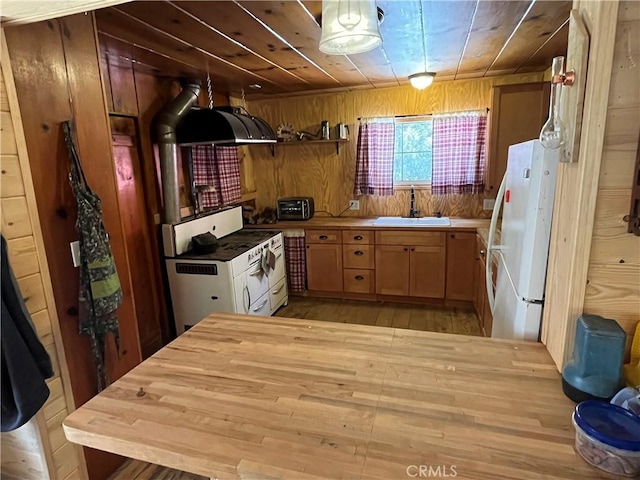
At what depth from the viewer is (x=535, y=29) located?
2293 mm

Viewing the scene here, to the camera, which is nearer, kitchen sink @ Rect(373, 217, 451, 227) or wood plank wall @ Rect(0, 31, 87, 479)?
wood plank wall @ Rect(0, 31, 87, 479)

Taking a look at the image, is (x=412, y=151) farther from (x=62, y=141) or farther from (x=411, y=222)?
(x=62, y=141)

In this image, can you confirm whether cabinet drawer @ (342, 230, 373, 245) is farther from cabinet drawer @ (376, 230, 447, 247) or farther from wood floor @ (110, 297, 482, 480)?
wood floor @ (110, 297, 482, 480)

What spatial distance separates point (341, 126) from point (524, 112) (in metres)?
1.76

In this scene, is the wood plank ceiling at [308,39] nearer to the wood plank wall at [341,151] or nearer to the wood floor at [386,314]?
the wood plank wall at [341,151]

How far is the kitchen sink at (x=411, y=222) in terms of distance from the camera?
3706 mm

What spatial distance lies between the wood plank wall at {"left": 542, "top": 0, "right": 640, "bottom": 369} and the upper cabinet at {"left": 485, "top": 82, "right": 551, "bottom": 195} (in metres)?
2.38

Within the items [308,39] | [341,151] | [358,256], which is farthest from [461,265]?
[308,39]

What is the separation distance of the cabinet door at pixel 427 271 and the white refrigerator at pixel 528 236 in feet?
6.09

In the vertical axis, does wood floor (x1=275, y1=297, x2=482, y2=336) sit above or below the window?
below

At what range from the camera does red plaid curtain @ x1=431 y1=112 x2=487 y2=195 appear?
3756 mm

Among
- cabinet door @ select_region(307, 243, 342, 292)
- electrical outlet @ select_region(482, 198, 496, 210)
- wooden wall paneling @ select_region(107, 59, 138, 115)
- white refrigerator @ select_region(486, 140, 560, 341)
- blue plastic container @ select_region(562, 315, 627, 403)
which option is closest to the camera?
blue plastic container @ select_region(562, 315, 627, 403)

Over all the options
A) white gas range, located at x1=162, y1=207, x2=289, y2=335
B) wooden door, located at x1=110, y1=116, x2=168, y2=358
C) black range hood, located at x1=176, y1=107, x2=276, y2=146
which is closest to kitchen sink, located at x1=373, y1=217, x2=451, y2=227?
white gas range, located at x1=162, y1=207, x2=289, y2=335

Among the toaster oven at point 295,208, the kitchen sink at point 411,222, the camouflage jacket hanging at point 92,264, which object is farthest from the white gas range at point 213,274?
the kitchen sink at point 411,222
